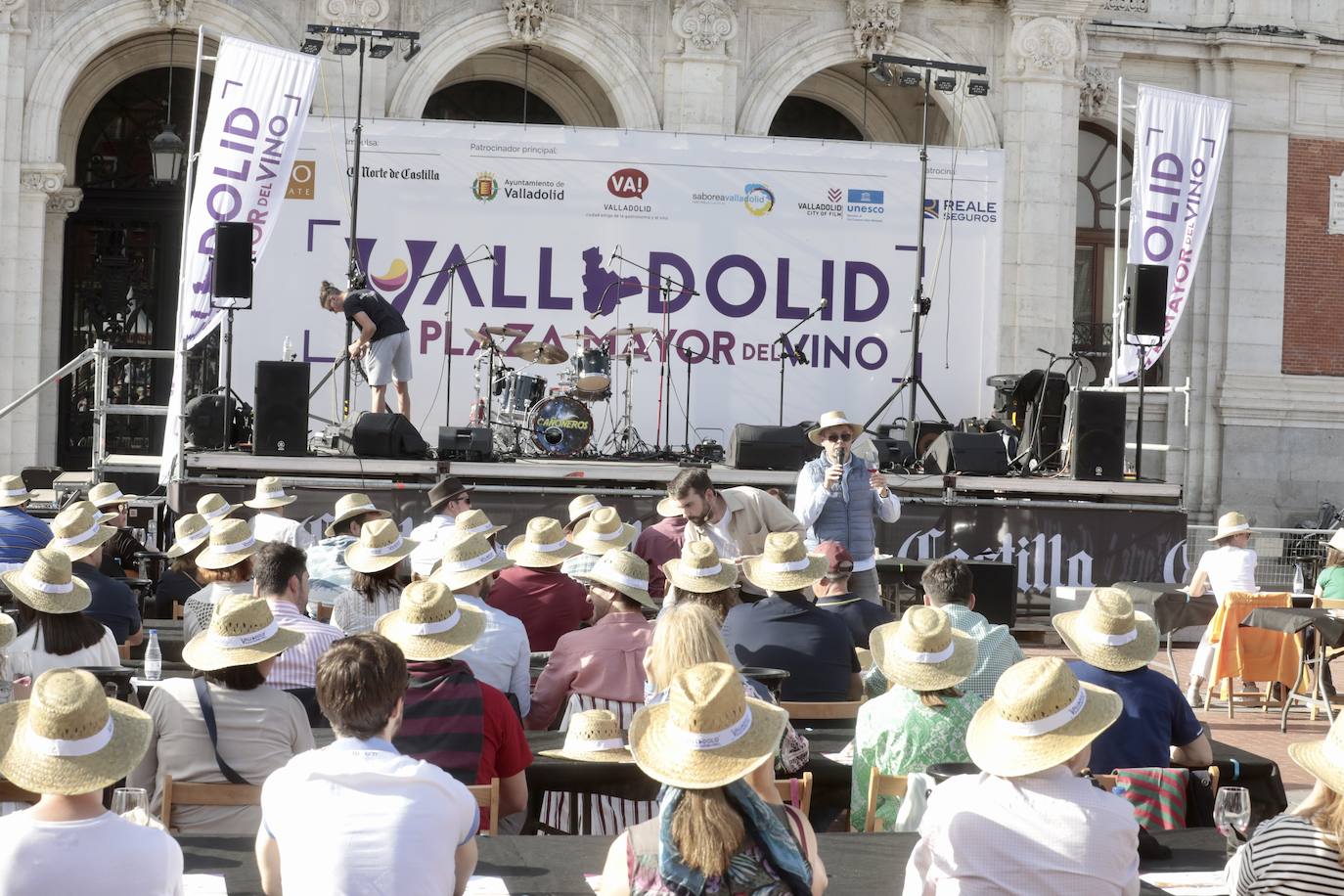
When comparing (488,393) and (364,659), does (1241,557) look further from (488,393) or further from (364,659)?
(364,659)

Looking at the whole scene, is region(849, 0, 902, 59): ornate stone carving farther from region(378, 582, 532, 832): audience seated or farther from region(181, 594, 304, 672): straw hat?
region(181, 594, 304, 672): straw hat

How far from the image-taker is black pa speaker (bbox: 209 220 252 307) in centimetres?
1430

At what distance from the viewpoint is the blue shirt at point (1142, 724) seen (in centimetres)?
535

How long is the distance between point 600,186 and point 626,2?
2944 millimetres

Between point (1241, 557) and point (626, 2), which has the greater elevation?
point (626, 2)

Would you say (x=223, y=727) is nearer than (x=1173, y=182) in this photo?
Yes

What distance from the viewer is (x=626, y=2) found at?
19703 mm

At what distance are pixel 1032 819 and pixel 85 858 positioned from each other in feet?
6.48

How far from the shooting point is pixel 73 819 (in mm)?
3432

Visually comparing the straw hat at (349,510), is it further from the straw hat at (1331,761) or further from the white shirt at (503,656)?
the straw hat at (1331,761)

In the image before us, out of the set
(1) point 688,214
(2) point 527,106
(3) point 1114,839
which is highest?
(2) point 527,106

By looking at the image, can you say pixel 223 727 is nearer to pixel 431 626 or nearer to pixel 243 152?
pixel 431 626

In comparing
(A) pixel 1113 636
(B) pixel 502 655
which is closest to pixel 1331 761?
(A) pixel 1113 636

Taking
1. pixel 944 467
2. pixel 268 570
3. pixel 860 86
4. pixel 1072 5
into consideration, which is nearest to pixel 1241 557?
pixel 944 467
